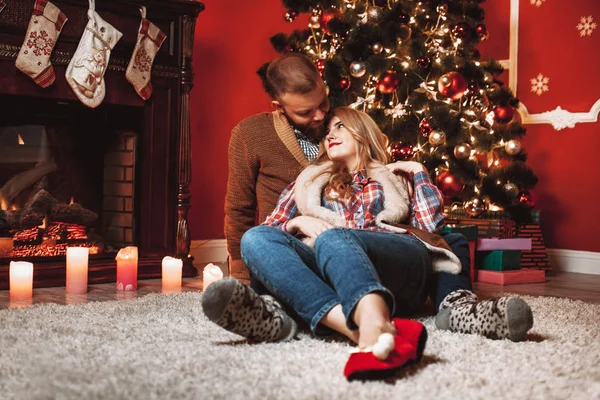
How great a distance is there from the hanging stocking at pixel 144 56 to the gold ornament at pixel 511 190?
174 centimetres

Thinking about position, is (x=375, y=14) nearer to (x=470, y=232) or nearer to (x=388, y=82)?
(x=388, y=82)

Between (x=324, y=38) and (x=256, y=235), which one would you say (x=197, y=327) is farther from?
(x=324, y=38)

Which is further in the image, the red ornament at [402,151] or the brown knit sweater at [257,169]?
the red ornament at [402,151]

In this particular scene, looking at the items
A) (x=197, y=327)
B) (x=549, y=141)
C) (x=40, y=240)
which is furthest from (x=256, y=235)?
(x=549, y=141)

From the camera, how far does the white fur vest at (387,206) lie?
2.04 metres

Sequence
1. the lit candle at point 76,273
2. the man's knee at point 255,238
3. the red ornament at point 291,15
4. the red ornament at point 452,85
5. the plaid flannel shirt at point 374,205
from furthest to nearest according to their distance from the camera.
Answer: the red ornament at point 291,15 → the red ornament at point 452,85 → the lit candle at point 76,273 → the plaid flannel shirt at point 374,205 → the man's knee at point 255,238

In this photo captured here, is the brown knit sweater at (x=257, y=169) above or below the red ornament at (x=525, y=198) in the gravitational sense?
above

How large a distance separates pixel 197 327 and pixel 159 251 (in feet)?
4.88

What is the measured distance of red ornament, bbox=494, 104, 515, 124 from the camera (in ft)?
11.6

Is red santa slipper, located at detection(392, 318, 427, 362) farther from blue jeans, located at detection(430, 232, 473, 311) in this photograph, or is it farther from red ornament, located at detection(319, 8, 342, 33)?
red ornament, located at detection(319, 8, 342, 33)

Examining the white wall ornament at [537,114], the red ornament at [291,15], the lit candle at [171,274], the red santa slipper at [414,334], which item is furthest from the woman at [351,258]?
the white wall ornament at [537,114]

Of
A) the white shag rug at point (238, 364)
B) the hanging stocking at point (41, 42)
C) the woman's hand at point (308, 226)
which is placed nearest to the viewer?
the white shag rug at point (238, 364)

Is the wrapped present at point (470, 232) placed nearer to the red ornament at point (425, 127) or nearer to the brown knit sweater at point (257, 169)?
the red ornament at point (425, 127)

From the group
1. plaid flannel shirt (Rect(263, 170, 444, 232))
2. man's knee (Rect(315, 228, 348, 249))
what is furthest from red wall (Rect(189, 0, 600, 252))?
man's knee (Rect(315, 228, 348, 249))
